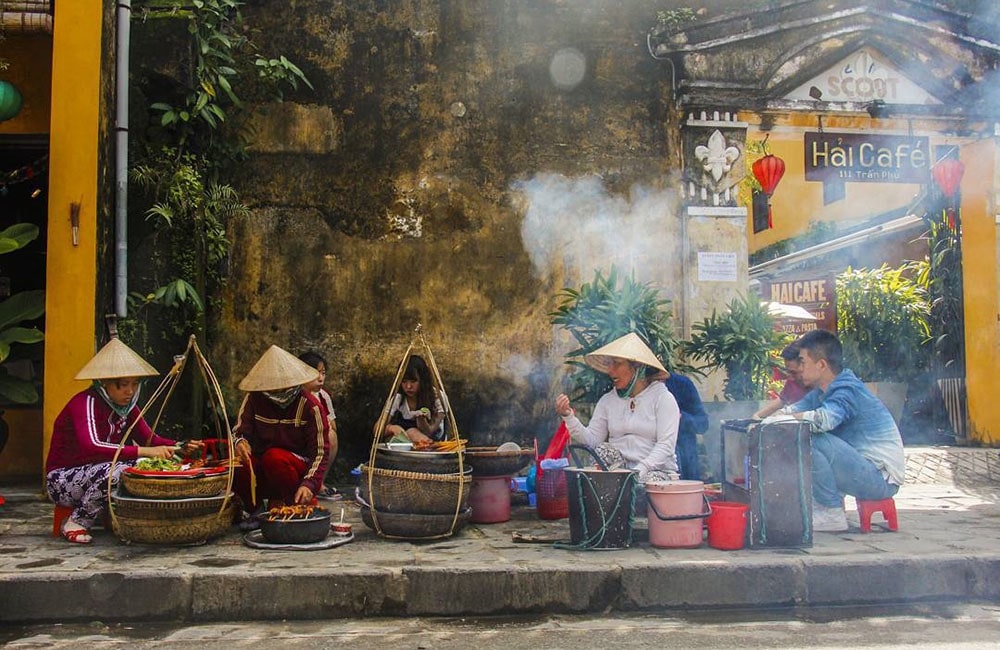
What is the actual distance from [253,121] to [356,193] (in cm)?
126

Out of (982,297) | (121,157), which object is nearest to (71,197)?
(121,157)

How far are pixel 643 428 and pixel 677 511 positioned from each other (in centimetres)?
96

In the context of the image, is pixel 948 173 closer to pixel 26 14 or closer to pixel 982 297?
pixel 982 297

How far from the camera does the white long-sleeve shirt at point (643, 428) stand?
6691 mm

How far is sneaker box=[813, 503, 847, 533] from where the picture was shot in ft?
21.8

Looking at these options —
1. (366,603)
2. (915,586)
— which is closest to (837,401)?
(915,586)

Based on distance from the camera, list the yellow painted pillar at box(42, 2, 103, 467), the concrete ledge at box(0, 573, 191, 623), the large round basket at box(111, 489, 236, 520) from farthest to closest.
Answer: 1. the yellow painted pillar at box(42, 2, 103, 467)
2. the large round basket at box(111, 489, 236, 520)
3. the concrete ledge at box(0, 573, 191, 623)

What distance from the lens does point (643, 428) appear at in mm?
6875

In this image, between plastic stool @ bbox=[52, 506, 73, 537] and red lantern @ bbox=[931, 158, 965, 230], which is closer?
plastic stool @ bbox=[52, 506, 73, 537]

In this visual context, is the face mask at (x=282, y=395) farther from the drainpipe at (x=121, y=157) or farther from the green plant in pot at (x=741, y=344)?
the green plant in pot at (x=741, y=344)

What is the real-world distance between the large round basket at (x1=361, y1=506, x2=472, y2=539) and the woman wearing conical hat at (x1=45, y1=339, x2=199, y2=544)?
4.96ft

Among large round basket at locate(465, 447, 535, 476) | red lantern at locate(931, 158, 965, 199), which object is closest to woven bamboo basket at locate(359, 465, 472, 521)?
large round basket at locate(465, 447, 535, 476)

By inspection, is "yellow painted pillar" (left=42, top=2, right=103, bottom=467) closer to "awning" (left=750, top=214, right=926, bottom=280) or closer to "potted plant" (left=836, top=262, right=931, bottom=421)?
"potted plant" (left=836, top=262, right=931, bottom=421)

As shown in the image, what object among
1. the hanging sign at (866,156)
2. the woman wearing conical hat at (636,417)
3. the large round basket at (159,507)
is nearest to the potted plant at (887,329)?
the hanging sign at (866,156)
